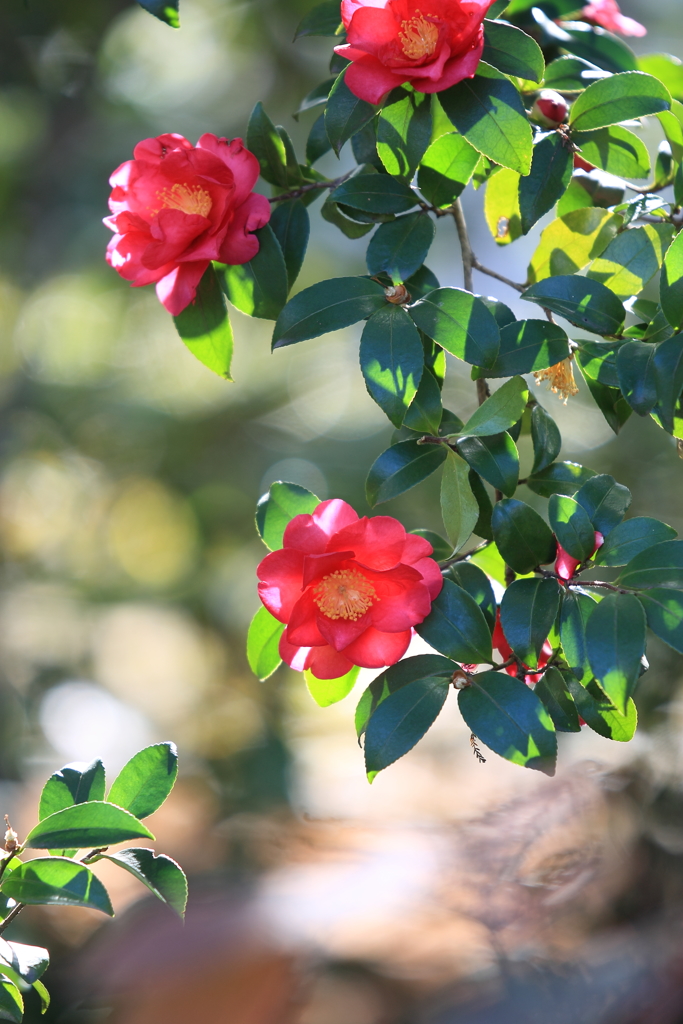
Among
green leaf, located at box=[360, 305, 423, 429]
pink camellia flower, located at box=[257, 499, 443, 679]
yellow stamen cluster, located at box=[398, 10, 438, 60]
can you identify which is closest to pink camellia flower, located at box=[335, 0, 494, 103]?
yellow stamen cluster, located at box=[398, 10, 438, 60]

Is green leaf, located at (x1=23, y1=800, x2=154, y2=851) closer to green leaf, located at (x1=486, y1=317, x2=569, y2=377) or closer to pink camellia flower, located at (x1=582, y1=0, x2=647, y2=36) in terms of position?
green leaf, located at (x1=486, y1=317, x2=569, y2=377)

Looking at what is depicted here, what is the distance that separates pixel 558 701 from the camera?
395 millimetres

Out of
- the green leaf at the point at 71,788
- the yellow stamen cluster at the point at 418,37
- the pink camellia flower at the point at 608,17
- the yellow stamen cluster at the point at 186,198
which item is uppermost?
the pink camellia flower at the point at 608,17

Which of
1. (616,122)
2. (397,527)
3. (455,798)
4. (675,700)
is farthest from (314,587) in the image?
(455,798)

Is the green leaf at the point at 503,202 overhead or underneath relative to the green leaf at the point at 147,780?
overhead

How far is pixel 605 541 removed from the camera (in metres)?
0.38

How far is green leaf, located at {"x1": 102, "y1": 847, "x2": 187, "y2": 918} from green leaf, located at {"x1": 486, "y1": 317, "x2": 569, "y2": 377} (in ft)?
0.92

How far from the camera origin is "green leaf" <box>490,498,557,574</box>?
0.37 metres

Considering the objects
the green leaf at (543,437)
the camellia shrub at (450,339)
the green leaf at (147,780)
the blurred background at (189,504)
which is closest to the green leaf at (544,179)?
the camellia shrub at (450,339)

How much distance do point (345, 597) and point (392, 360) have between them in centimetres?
12

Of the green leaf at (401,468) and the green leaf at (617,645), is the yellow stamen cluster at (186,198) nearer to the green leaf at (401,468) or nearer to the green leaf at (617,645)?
the green leaf at (401,468)

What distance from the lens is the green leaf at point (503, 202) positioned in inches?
19.3

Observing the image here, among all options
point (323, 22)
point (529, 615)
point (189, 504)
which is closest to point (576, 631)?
point (529, 615)

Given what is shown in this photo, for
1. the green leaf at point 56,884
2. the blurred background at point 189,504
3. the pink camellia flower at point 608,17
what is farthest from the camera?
the blurred background at point 189,504
